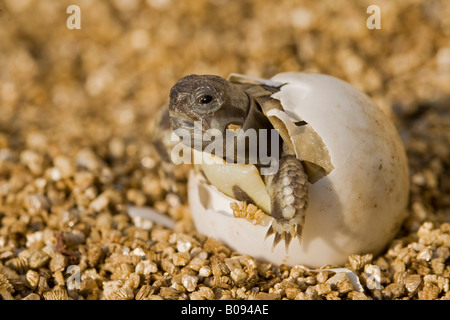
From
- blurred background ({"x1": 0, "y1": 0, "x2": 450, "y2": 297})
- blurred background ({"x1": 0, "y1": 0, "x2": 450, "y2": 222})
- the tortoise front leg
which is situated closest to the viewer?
the tortoise front leg

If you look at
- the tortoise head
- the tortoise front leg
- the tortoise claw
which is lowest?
the tortoise claw

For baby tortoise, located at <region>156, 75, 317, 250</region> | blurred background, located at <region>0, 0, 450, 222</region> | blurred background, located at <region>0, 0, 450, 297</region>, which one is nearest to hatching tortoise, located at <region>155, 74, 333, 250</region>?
baby tortoise, located at <region>156, 75, 317, 250</region>

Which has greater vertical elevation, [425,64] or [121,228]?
[425,64]

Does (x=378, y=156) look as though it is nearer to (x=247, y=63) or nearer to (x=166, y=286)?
(x=166, y=286)

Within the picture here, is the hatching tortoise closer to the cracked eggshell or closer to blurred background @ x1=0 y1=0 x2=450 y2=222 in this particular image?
the cracked eggshell

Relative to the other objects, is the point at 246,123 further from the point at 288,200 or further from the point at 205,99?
the point at 288,200

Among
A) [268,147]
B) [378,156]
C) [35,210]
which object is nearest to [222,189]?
[268,147]

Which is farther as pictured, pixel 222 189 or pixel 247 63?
pixel 247 63
